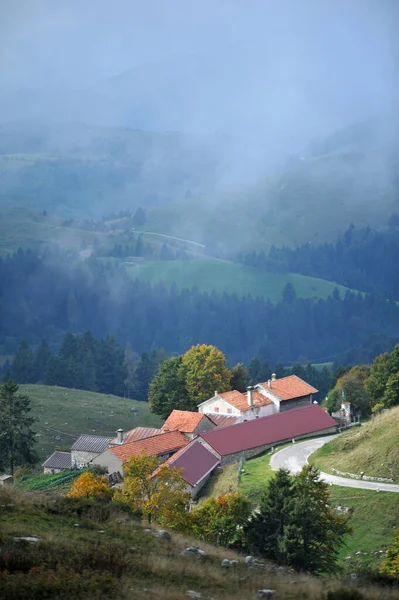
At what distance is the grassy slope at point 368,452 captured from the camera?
51406 mm

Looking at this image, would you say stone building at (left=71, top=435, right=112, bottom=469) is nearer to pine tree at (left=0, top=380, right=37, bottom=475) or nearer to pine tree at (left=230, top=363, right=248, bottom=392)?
pine tree at (left=0, top=380, right=37, bottom=475)

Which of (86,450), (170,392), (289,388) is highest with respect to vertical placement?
(289,388)

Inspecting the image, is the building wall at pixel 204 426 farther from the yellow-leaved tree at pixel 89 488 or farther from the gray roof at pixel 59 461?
the yellow-leaved tree at pixel 89 488

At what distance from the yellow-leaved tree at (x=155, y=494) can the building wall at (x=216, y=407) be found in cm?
2653

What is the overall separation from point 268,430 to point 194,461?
8875 mm

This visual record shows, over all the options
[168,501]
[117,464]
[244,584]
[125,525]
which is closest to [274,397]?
[117,464]

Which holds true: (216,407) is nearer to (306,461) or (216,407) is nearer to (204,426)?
(204,426)

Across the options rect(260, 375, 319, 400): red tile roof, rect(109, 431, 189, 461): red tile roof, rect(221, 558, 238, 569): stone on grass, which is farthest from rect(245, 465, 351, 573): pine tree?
rect(260, 375, 319, 400): red tile roof

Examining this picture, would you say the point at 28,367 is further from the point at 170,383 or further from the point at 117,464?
the point at 117,464

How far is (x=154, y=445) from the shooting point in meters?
65.9

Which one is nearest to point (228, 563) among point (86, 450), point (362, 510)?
point (362, 510)

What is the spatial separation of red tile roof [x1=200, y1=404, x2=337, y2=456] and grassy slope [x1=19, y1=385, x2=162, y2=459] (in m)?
20.8

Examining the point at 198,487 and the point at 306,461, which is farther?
the point at 306,461

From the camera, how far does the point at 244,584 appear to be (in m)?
20.5
